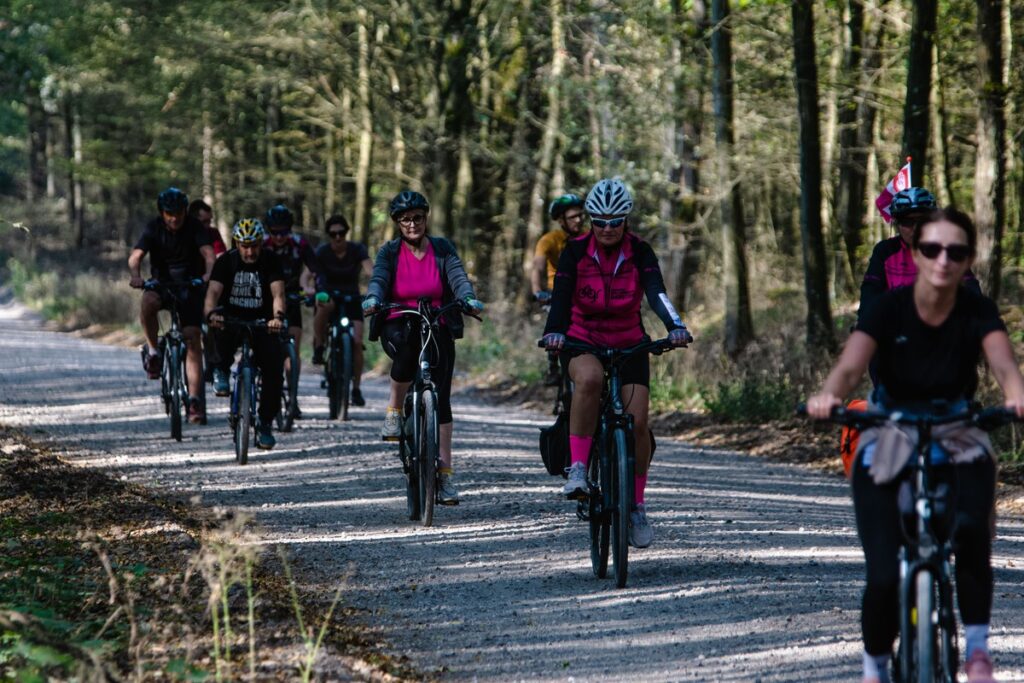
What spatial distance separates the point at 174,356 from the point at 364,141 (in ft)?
67.1

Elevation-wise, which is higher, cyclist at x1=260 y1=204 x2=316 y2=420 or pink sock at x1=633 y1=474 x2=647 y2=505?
cyclist at x1=260 y1=204 x2=316 y2=420

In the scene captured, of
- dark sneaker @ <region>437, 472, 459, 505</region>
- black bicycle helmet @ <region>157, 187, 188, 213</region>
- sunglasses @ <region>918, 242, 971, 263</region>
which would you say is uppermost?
black bicycle helmet @ <region>157, 187, 188, 213</region>

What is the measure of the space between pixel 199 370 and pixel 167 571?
683 centimetres

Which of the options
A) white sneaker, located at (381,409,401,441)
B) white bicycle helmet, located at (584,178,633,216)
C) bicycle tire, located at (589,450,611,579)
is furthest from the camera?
white sneaker, located at (381,409,401,441)

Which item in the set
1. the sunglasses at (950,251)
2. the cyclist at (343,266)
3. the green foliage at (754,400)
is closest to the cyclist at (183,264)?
the cyclist at (343,266)

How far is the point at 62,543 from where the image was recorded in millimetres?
7812

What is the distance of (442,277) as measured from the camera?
377 inches

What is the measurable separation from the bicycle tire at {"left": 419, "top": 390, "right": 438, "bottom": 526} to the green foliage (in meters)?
7.07

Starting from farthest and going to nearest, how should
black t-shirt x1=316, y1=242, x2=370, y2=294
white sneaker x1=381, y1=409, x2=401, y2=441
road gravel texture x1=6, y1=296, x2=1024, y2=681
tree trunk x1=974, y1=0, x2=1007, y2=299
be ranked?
black t-shirt x1=316, y1=242, x2=370, y2=294, tree trunk x1=974, y1=0, x2=1007, y2=299, white sneaker x1=381, y1=409, x2=401, y2=441, road gravel texture x1=6, y1=296, x2=1024, y2=681

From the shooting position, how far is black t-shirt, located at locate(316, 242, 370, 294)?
51.5ft

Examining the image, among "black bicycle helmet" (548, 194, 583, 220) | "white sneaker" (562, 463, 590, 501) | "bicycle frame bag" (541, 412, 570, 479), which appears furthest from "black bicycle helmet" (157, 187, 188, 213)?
"white sneaker" (562, 463, 590, 501)

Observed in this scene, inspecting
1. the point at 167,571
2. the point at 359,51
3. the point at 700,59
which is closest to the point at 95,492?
the point at 167,571

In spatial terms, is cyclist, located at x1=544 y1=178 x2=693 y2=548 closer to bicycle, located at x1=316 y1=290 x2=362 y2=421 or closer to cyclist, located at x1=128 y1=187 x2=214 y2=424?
cyclist, located at x1=128 y1=187 x2=214 y2=424

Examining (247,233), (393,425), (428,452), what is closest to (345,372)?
(247,233)
